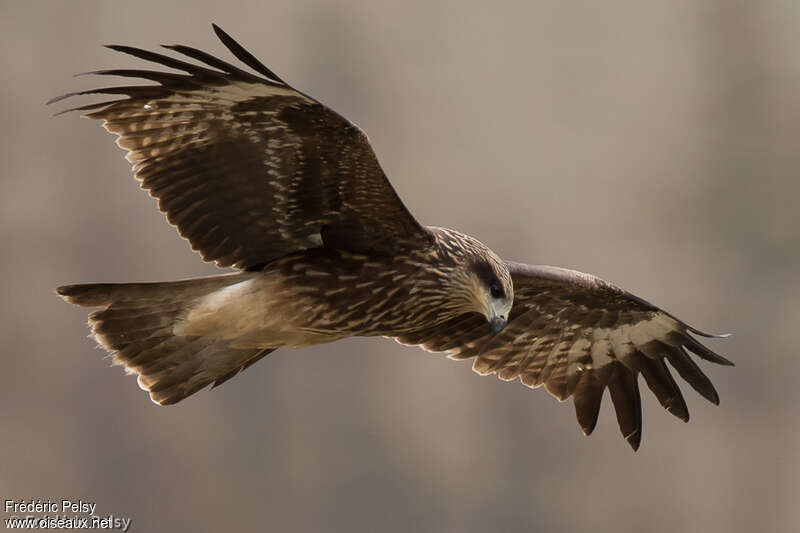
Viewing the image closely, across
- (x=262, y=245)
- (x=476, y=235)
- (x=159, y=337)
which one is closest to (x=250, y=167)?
(x=262, y=245)

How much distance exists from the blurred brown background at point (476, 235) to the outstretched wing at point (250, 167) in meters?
3.92

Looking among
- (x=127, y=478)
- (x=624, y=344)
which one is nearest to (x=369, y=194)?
(x=624, y=344)

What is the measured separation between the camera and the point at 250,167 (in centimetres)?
396

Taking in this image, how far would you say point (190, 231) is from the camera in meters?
4.07

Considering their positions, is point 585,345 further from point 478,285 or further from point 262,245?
point 262,245

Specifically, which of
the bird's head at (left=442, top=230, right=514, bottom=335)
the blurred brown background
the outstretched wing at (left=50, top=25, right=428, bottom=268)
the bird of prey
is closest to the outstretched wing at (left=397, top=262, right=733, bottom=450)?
the bird of prey

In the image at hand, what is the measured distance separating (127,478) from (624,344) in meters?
4.09

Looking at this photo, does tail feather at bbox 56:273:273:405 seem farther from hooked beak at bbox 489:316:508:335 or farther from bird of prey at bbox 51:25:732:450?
hooked beak at bbox 489:316:508:335

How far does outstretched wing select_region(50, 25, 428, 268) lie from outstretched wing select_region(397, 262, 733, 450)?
805 millimetres

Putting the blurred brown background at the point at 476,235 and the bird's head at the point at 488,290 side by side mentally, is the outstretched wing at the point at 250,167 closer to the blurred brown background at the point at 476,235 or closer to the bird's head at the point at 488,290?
the bird's head at the point at 488,290

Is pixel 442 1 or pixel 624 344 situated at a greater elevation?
pixel 442 1

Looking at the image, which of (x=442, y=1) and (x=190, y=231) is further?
(x=442, y=1)

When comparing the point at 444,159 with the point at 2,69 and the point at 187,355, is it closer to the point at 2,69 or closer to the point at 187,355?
the point at 2,69

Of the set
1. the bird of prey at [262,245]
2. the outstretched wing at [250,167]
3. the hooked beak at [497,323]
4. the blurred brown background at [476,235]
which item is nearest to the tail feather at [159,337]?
the bird of prey at [262,245]
